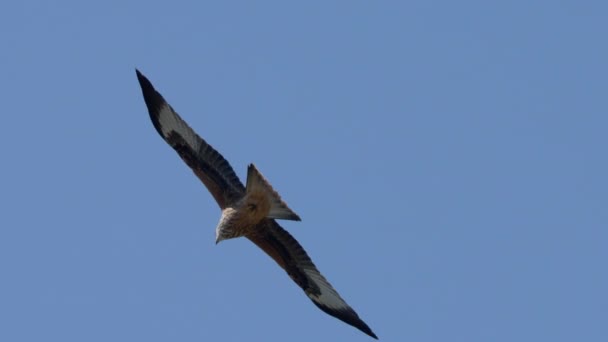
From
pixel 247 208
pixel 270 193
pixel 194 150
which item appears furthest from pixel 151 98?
pixel 270 193

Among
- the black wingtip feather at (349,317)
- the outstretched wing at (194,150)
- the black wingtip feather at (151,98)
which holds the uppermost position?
the black wingtip feather at (151,98)

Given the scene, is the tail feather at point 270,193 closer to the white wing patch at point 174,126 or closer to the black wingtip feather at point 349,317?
the white wing patch at point 174,126

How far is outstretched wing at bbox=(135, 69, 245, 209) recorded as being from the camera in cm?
1298

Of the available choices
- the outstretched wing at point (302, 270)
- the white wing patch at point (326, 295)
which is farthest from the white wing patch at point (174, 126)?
the white wing patch at point (326, 295)

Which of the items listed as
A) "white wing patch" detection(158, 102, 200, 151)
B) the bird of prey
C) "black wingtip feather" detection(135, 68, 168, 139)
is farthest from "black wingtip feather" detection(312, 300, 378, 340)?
"black wingtip feather" detection(135, 68, 168, 139)

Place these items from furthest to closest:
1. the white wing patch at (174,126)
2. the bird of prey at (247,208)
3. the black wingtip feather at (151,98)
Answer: the black wingtip feather at (151,98) → the white wing patch at (174,126) → the bird of prey at (247,208)

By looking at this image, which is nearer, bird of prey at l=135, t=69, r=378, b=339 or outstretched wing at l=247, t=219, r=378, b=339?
bird of prey at l=135, t=69, r=378, b=339

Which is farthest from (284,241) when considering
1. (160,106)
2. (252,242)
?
(160,106)

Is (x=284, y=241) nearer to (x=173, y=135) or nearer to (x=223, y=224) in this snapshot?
(x=223, y=224)

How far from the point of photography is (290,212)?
12.1 m

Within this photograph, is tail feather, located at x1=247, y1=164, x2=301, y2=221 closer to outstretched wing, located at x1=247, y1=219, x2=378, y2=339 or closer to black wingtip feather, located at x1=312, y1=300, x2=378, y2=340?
outstretched wing, located at x1=247, y1=219, x2=378, y2=339

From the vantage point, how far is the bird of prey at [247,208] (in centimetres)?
1228

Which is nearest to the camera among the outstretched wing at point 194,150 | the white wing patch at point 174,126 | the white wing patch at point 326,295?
the outstretched wing at point 194,150

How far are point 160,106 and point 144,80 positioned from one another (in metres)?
0.40
